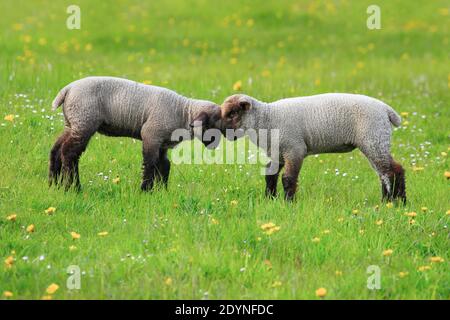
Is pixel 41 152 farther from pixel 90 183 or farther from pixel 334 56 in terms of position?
pixel 334 56

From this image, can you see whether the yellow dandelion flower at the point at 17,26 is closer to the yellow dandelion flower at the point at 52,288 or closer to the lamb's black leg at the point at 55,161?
the lamb's black leg at the point at 55,161

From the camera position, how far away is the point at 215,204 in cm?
832

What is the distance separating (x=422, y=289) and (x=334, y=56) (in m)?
12.8

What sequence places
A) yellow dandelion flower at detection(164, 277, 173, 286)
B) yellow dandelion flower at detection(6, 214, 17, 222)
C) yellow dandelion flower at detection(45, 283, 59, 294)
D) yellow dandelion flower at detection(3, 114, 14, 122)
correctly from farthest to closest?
yellow dandelion flower at detection(3, 114, 14, 122) < yellow dandelion flower at detection(6, 214, 17, 222) < yellow dandelion flower at detection(164, 277, 173, 286) < yellow dandelion flower at detection(45, 283, 59, 294)

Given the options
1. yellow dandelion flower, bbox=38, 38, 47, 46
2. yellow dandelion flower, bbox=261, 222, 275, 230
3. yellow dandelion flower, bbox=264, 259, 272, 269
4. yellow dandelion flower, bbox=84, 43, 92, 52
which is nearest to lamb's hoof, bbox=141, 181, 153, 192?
yellow dandelion flower, bbox=261, 222, 275, 230

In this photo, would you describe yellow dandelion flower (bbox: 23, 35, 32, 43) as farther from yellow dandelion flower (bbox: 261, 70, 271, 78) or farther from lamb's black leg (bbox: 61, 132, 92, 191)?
lamb's black leg (bbox: 61, 132, 92, 191)

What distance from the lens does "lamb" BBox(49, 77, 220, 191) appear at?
8641 mm

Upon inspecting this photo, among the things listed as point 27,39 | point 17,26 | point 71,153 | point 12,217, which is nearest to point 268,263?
point 12,217

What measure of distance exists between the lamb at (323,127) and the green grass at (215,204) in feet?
1.15

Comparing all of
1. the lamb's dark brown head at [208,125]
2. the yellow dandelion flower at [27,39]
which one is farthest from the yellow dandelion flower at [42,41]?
the lamb's dark brown head at [208,125]

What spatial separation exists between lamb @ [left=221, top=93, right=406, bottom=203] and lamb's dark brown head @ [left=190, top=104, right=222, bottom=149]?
0.29ft

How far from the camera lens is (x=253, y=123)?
870 cm
